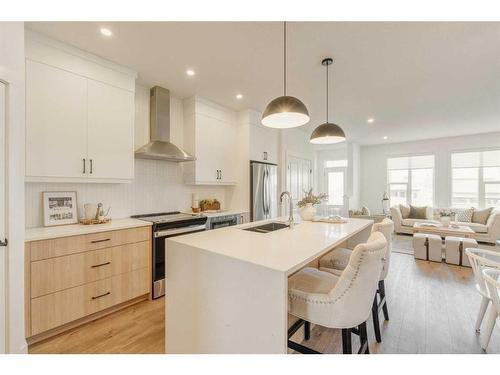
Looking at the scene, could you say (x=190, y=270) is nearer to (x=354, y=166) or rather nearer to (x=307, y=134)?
(x=307, y=134)

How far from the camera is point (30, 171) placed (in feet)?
6.72

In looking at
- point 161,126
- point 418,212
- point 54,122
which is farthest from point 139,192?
point 418,212

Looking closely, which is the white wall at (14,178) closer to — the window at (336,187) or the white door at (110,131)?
the white door at (110,131)

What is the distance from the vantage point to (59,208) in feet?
7.98

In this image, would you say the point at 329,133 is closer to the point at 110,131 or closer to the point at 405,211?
the point at 110,131

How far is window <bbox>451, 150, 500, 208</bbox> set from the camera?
5.87 meters

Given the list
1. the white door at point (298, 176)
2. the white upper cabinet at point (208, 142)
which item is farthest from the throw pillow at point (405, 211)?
the white upper cabinet at point (208, 142)

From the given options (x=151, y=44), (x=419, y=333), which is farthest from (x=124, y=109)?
(x=419, y=333)

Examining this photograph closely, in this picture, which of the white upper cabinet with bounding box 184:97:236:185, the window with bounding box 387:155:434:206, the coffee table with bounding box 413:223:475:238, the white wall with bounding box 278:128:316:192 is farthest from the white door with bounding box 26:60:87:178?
the window with bounding box 387:155:434:206

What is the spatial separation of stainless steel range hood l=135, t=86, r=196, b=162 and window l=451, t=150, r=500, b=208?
282 inches

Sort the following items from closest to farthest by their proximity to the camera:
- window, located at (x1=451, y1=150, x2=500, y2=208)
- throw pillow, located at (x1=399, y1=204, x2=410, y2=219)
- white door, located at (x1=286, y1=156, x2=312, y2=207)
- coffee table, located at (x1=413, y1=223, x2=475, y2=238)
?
coffee table, located at (x1=413, y1=223, x2=475, y2=238) → white door, located at (x1=286, y1=156, x2=312, y2=207) → window, located at (x1=451, y1=150, x2=500, y2=208) → throw pillow, located at (x1=399, y1=204, x2=410, y2=219)

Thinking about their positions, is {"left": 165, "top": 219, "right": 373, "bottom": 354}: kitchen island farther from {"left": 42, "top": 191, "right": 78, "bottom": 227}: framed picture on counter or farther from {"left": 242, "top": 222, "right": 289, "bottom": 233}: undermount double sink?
{"left": 42, "top": 191, "right": 78, "bottom": 227}: framed picture on counter

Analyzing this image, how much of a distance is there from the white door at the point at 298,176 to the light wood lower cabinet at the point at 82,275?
3.26 meters

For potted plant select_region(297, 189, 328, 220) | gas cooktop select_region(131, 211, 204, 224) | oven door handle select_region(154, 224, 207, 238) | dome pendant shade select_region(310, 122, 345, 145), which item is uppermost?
dome pendant shade select_region(310, 122, 345, 145)
